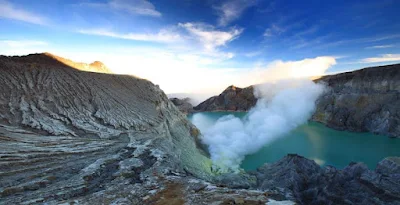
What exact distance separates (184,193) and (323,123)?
48723 mm

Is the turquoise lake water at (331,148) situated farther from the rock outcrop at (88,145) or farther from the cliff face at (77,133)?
the rock outcrop at (88,145)

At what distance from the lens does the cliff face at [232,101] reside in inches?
3024

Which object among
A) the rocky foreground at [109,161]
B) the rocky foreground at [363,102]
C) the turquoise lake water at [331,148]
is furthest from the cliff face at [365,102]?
the rocky foreground at [109,161]

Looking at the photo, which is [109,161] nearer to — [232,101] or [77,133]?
[77,133]

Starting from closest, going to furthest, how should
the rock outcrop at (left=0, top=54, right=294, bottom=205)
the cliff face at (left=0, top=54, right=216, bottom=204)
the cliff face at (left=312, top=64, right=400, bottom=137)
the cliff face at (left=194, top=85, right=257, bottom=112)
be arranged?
the rock outcrop at (left=0, top=54, right=294, bottom=205) → the cliff face at (left=0, top=54, right=216, bottom=204) → the cliff face at (left=312, top=64, right=400, bottom=137) → the cliff face at (left=194, top=85, right=257, bottom=112)

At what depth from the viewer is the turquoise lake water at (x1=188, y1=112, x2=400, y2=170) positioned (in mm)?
22973

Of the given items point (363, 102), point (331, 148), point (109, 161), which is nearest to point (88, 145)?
point (109, 161)

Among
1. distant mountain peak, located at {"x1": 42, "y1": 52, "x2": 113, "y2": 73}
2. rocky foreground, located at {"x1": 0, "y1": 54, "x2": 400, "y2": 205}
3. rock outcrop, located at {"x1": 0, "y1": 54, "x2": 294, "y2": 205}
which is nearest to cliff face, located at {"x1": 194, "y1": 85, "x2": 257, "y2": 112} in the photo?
distant mountain peak, located at {"x1": 42, "y1": 52, "x2": 113, "y2": 73}

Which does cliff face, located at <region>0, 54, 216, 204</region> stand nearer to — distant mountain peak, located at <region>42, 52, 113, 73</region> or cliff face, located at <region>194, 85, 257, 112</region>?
distant mountain peak, located at <region>42, 52, 113, 73</region>

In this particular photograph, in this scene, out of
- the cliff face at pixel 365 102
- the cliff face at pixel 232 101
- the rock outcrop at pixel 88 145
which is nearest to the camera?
the rock outcrop at pixel 88 145

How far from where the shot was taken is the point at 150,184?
597 cm

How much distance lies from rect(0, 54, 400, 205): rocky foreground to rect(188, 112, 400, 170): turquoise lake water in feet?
29.5

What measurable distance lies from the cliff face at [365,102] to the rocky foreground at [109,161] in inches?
1164

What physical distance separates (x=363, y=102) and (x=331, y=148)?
1881 centimetres
